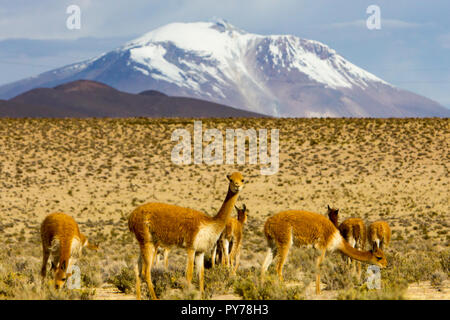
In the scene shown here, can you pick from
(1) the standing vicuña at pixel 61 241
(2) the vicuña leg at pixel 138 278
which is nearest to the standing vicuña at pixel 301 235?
(2) the vicuña leg at pixel 138 278

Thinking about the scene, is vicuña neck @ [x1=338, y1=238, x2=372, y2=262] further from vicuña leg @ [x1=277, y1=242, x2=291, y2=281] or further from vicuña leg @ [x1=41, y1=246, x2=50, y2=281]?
vicuña leg @ [x1=41, y1=246, x2=50, y2=281]

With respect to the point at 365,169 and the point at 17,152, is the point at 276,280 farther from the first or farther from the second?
the point at 17,152

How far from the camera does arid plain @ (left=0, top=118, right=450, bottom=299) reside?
11539 millimetres

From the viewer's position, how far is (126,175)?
4294 cm

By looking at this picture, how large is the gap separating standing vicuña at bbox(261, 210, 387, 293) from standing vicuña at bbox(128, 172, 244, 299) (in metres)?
1.38

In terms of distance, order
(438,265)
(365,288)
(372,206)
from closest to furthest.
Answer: (365,288) < (438,265) < (372,206)

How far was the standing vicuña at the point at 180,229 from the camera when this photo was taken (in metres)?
8.32

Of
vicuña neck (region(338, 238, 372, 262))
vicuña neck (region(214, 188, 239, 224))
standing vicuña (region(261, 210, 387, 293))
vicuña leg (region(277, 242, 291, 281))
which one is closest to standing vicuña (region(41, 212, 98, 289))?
vicuña neck (region(214, 188, 239, 224))

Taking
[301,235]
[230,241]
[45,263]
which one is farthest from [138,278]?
[230,241]

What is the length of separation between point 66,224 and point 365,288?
476 centimetres

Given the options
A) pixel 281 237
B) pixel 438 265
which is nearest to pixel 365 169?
pixel 438 265

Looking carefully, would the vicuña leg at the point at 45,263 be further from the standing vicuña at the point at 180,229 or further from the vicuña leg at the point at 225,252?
the vicuña leg at the point at 225,252

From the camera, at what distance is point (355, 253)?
30.0ft

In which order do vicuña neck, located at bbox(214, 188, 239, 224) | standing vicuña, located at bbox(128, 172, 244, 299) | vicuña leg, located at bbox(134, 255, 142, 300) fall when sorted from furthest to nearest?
vicuña leg, located at bbox(134, 255, 142, 300), standing vicuña, located at bbox(128, 172, 244, 299), vicuña neck, located at bbox(214, 188, 239, 224)
